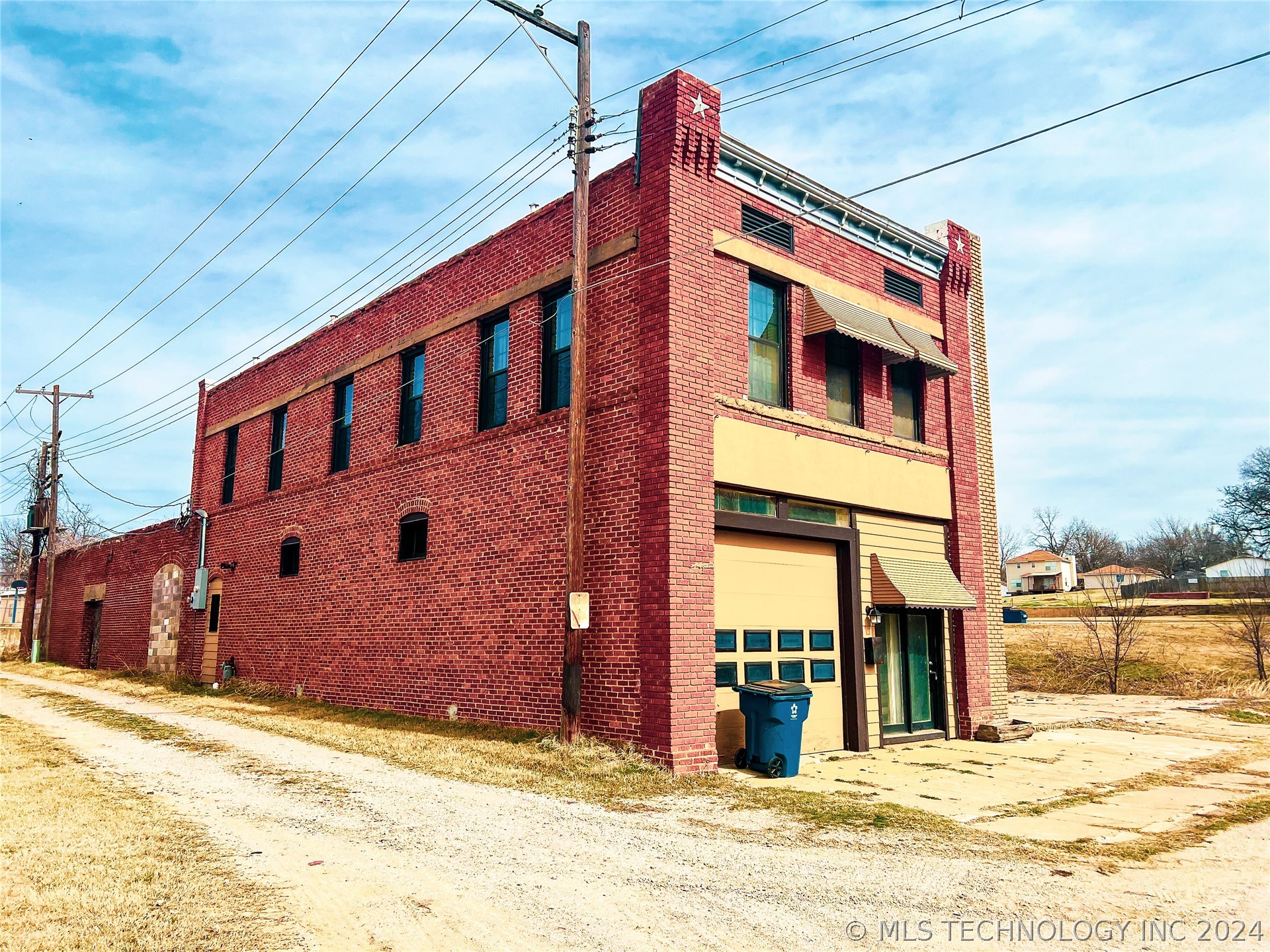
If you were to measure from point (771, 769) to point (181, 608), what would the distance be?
19.7 m

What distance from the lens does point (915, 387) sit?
15.9 metres

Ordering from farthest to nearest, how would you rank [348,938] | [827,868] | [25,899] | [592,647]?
[592,647] < [827,868] < [25,899] < [348,938]

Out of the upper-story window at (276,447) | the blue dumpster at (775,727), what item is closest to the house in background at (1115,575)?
the upper-story window at (276,447)

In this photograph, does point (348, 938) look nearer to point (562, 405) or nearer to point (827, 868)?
point (827, 868)

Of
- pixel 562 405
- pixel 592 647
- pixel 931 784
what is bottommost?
pixel 931 784

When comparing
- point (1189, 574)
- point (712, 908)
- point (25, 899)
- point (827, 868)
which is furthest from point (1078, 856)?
point (1189, 574)

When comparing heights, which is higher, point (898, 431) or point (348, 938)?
point (898, 431)

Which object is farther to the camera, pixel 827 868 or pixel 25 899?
pixel 827 868

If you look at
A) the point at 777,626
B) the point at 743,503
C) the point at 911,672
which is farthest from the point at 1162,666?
the point at 743,503

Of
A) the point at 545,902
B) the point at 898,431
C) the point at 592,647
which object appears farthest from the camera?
the point at 898,431

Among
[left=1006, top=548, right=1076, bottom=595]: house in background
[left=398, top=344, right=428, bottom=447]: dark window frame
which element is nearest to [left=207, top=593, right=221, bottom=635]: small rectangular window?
[left=398, top=344, right=428, bottom=447]: dark window frame

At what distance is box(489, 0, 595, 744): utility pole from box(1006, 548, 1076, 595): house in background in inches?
3474

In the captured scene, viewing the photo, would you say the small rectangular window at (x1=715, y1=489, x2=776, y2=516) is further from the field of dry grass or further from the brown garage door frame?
the field of dry grass

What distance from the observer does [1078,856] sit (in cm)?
707
